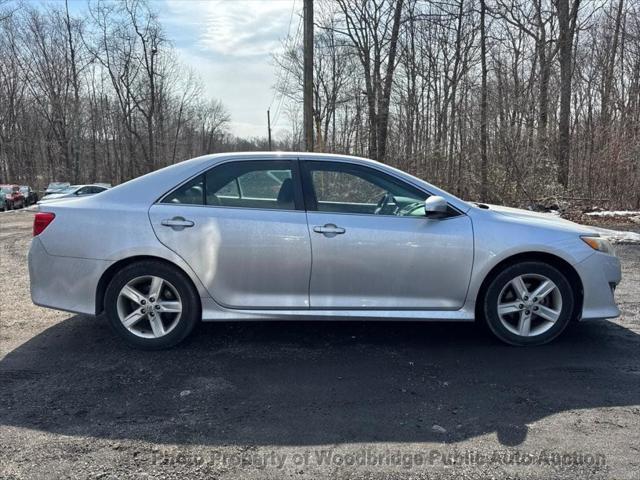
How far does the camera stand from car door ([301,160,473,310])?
387 cm

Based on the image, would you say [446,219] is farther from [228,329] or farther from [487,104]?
[487,104]

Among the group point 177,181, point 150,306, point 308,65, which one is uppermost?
point 308,65

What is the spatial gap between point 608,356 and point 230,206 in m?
3.32

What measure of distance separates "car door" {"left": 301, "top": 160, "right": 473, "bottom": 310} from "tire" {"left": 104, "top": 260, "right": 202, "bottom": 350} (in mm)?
1049

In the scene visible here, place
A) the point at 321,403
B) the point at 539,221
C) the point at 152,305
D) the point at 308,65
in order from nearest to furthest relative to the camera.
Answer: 1. the point at 321,403
2. the point at 152,305
3. the point at 539,221
4. the point at 308,65

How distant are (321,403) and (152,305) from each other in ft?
5.55

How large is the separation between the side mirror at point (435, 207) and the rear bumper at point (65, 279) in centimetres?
261

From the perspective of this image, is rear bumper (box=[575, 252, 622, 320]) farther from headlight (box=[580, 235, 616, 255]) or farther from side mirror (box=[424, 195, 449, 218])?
side mirror (box=[424, 195, 449, 218])

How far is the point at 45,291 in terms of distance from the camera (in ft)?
13.1

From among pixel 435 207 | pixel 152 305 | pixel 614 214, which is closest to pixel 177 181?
pixel 152 305

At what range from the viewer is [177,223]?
3902 mm

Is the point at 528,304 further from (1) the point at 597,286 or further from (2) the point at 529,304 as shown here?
(1) the point at 597,286

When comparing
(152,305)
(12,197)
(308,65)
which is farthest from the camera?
(12,197)

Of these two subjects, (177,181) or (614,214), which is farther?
(614,214)
